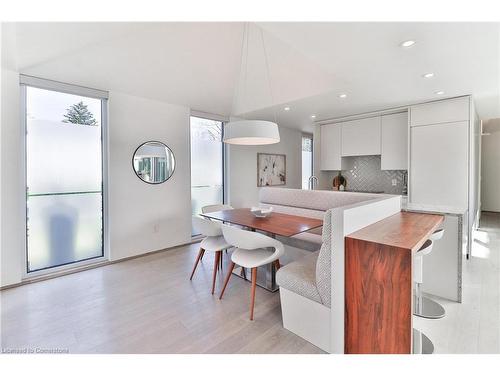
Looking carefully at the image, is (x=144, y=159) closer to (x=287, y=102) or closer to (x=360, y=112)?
(x=287, y=102)

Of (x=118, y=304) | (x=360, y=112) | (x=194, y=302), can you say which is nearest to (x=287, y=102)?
(x=360, y=112)

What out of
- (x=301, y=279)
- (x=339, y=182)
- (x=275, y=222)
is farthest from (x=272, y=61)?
(x=339, y=182)

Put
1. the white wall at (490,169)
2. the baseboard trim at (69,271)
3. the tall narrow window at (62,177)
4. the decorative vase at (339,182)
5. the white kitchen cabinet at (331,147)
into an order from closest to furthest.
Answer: the baseboard trim at (69,271) → the tall narrow window at (62,177) → the white kitchen cabinet at (331,147) → the decorative vase at (339,182) → the white wall at (490,169)

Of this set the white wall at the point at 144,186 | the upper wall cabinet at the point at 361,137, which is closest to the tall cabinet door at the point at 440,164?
the upper wall cabinet at the point at 361,137

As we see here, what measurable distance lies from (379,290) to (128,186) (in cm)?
341

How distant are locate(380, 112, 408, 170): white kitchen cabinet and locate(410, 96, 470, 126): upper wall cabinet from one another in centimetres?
32

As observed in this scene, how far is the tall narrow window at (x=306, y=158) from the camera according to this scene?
682 cm

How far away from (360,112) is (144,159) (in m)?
3.89

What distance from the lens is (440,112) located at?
12.2ft

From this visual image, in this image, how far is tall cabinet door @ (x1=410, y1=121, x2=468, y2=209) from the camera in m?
3.56

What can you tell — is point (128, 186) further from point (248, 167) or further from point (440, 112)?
point (440, 112)

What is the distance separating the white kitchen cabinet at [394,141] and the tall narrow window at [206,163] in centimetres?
311

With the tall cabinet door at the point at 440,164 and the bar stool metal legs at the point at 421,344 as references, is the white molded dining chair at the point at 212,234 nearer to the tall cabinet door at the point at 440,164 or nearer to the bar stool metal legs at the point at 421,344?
the bar stool metal legs at the point at 421,344

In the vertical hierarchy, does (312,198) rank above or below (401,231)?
above
